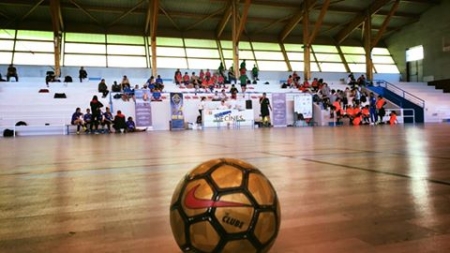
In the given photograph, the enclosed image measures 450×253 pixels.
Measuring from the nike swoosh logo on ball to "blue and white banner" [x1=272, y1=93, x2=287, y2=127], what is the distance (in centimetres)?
1891

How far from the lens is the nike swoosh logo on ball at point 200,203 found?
1.06 metres

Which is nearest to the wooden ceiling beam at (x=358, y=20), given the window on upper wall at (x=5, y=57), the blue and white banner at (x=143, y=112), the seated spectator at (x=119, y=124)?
the blue and white banner at (x=143, y=112)

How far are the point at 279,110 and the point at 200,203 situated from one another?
19.2m

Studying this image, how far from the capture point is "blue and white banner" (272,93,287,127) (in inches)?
786

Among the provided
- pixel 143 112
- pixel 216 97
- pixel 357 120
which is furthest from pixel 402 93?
pixel 143 112

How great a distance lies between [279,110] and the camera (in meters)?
20.0

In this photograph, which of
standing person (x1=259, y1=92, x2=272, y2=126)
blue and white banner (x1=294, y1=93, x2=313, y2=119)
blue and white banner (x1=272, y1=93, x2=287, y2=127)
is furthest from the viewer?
blue and white banner (x1=294, y1=93, x2=313, y2=119)

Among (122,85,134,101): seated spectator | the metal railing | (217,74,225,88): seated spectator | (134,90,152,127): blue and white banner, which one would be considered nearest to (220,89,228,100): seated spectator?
(217,74,225,88): seated spectator

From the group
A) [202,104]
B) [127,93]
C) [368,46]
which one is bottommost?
[202,104]

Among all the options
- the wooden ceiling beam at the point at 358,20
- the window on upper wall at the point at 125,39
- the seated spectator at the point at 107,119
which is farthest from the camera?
the wooden ceiling beam at the point at 358,20

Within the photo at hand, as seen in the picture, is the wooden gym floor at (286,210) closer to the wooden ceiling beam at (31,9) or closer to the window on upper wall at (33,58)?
the wooden ceiling beam at (31,9)

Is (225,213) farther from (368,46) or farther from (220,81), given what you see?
(368,46)

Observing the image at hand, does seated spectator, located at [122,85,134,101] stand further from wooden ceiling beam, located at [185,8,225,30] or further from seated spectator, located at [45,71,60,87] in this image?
wooden ceiling beam, located at [185,8,225,30]

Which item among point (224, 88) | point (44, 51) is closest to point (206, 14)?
point (224, 88)
